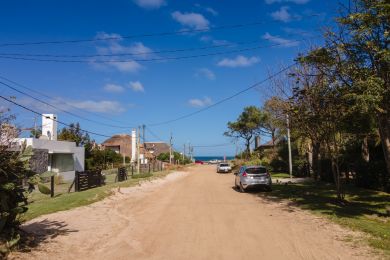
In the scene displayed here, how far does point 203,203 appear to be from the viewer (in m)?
19.1

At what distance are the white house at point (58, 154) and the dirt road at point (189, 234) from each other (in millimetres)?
23368

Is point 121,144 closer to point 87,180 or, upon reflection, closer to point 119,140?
point 119,140

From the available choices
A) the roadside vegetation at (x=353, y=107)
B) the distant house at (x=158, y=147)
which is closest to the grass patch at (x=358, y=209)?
the roadside vegetation at (x=353, y=107)

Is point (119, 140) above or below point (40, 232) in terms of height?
→ above

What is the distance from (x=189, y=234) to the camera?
11.3 m

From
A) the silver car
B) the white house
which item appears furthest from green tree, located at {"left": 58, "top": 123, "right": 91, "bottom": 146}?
the silver car

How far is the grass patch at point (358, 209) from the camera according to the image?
10.7 meters

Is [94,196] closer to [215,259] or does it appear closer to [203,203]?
[203,203]

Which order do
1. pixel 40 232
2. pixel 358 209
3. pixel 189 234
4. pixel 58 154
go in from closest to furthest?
1. pixel 40 232
2. pixel 189 234
3. pixel 358 209
4. pixel 58 154

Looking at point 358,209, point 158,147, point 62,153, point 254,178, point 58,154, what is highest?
point 158,147

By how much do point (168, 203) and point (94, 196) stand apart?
153 inches

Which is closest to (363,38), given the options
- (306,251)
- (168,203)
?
(306,251)

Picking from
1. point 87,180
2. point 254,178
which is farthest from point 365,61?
point 87,180

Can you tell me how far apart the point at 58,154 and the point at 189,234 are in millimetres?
35288
